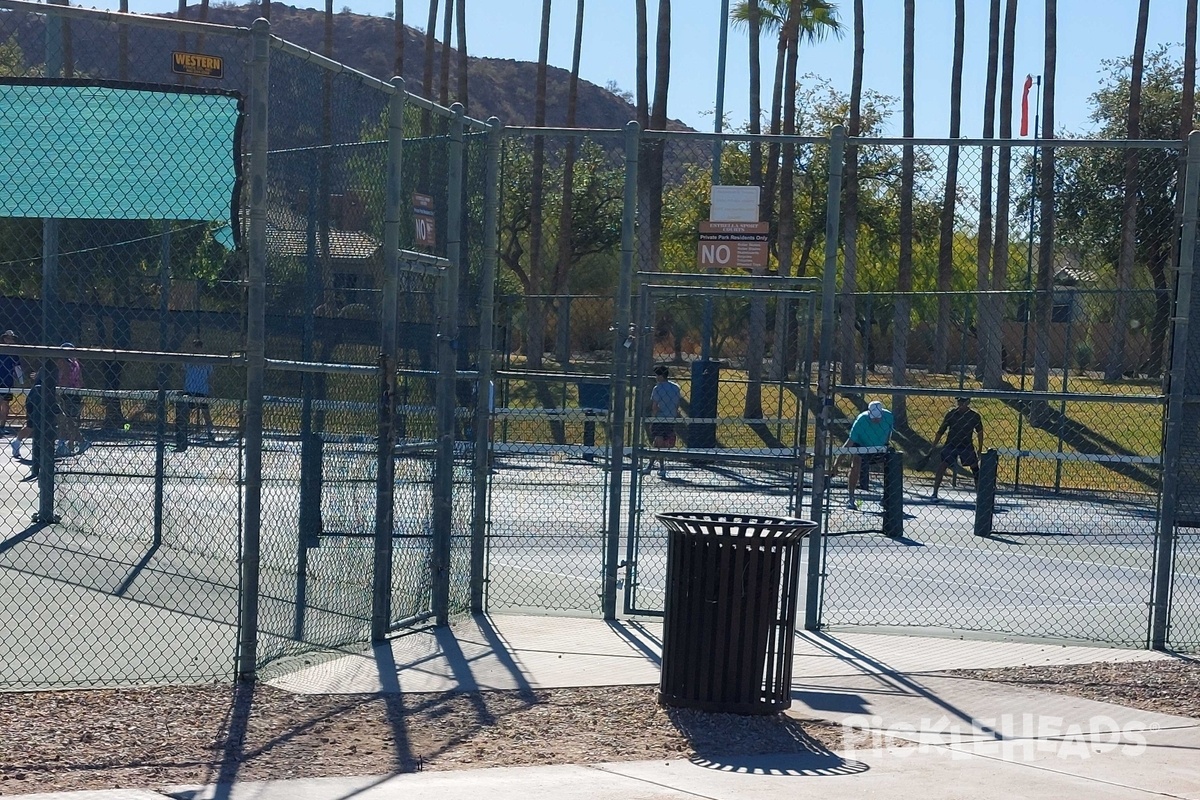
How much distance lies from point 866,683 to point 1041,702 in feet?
3.03

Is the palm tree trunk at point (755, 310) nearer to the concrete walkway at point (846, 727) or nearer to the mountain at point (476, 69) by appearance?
the concrete walkway at point (846, 727)

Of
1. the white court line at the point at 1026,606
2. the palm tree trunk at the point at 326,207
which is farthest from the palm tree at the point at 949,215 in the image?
the palm tree trunk at the point at 326,207

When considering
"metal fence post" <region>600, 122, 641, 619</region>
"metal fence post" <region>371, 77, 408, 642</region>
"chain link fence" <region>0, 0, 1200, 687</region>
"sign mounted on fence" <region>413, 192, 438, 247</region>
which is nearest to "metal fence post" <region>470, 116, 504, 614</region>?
"chain link fence" <region>0, 0, 1200, 687</region>

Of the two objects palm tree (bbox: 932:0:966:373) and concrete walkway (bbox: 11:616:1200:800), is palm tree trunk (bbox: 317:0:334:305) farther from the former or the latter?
palm tree (bbox: 932:0:966:373)

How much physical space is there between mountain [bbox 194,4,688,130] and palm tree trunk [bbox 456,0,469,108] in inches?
4206

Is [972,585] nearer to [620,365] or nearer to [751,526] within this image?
[620,365]

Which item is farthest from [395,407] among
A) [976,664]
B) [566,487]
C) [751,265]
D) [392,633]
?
[566,487]

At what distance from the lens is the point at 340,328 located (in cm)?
823

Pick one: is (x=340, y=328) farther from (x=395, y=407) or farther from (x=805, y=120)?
(x=805, y=120)

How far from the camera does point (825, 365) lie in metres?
8.80

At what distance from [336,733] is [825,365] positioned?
407cm

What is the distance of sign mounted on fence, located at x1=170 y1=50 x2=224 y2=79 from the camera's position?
22.0 feet

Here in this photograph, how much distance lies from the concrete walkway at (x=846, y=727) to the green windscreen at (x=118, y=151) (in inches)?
103

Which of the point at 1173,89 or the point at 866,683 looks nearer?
the point at 866,683
